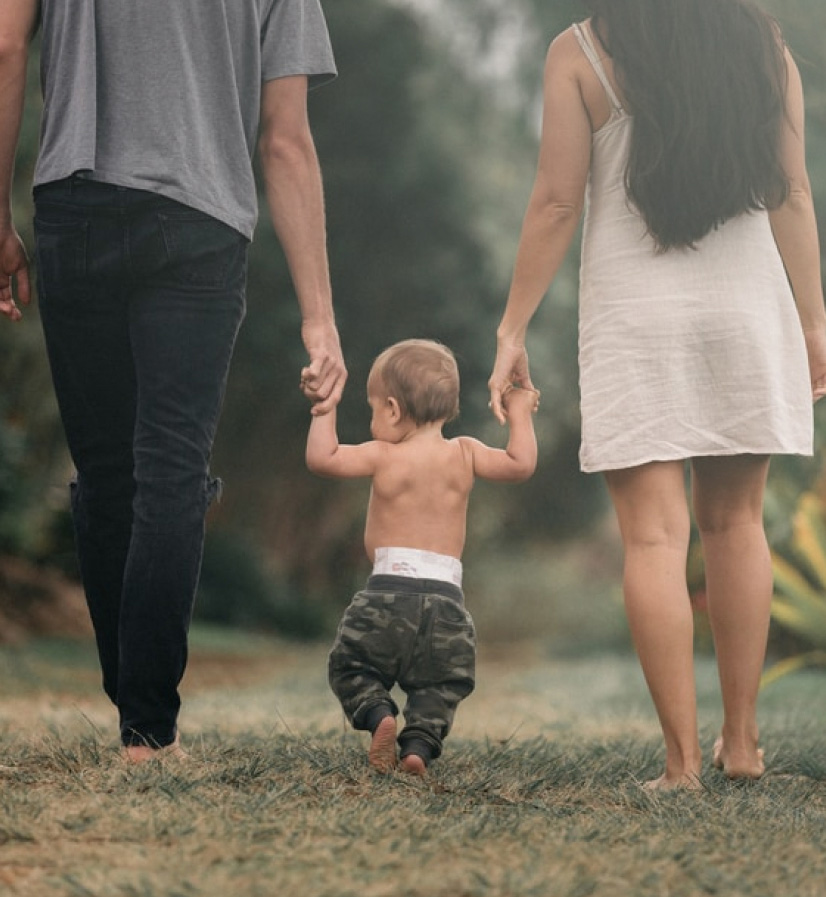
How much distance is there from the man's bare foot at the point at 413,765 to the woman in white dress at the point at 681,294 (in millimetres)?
524

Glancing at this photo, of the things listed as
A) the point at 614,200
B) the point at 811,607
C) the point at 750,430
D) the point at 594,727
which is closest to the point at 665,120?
the point at 614,200

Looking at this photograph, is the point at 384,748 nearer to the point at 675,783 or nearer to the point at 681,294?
the point at 675,783

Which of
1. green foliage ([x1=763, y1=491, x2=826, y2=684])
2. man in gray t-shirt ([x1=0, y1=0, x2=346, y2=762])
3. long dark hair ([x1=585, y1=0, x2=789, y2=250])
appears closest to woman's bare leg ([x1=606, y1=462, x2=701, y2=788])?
long dark hair ([x1=585, y1=0, x2=789, y2=250])

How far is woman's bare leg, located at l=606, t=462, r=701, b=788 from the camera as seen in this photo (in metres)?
3.16

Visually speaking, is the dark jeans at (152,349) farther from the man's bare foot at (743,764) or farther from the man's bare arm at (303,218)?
the man's bare foot at (743,764)

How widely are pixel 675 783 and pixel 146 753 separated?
1.13 m

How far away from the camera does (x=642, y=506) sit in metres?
3.27

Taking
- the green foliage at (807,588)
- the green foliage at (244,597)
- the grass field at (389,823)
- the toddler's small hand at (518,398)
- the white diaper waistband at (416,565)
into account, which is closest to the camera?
the grass field at (389,823)

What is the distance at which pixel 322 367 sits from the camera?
10.7ft

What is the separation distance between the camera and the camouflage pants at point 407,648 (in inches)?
131

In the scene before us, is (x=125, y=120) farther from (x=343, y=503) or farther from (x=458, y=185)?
(x=343, y=503)

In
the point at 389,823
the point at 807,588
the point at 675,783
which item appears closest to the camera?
the point at 389,823

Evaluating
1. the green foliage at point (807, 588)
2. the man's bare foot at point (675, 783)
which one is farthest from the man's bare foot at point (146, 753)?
the green foliage at point (807, 588)

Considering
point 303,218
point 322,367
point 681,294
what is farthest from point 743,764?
point 303,218
